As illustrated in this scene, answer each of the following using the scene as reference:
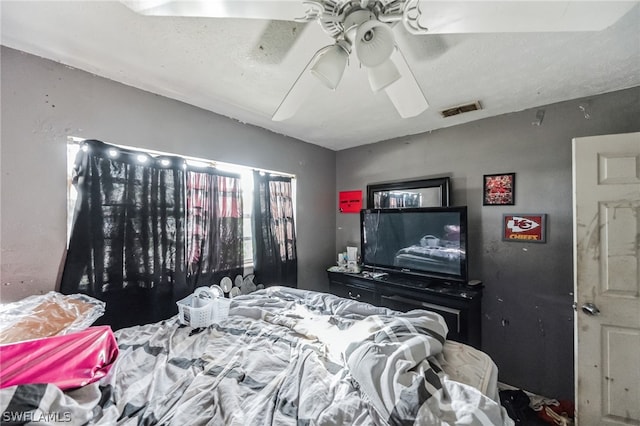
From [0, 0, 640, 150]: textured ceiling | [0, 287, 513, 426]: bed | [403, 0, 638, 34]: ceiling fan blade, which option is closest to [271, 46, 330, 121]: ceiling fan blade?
[0, 0, 640, 150]: textured ceiling

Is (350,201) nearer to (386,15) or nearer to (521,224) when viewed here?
(521,224)

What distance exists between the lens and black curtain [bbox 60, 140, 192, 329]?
1559mm

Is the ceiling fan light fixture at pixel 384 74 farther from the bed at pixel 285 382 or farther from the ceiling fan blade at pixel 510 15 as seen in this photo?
the bed at pixel 285 382

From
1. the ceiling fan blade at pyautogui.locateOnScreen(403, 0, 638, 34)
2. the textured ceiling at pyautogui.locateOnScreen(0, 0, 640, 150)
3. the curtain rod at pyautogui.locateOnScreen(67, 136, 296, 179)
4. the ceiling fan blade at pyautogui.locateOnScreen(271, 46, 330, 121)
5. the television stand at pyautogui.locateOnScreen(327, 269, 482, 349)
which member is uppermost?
the textured ceiling at pyautogui.locateOnScreen(0, 0, 640, 150)

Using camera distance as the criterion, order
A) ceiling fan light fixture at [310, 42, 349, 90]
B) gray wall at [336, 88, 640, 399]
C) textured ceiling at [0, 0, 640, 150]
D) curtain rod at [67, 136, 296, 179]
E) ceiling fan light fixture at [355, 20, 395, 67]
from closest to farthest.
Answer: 1. ceiling fan light fixture at [355, 20, 395, 67]
2. ceiling fan light fixture at [310, 42, 349, 90]
3. textured ceiling at [0, 0, 640, 150]
4. curtain rod at [67, 136, 296, 179]
5. gray wall at [336, 88, 640, 399]

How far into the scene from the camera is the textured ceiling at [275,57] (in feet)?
4.01

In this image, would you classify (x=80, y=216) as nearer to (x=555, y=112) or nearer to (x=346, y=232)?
(x=346, y=232)

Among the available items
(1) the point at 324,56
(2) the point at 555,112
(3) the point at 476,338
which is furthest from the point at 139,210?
(2) the point at 555,112

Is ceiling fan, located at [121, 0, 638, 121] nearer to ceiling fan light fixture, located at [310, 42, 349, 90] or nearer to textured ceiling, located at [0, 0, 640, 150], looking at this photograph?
ceiling fan light fixture, located at [310, 42, 349, 90]

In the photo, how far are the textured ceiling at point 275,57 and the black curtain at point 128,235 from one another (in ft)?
1.81

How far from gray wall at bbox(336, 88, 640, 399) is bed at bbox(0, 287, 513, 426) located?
1.38 m

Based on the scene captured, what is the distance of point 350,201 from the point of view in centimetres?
331

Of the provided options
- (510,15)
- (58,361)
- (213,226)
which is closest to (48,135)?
(213,226)

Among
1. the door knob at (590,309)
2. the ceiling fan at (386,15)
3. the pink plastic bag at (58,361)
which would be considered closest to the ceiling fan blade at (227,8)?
the ceiling fan at (386,15)
